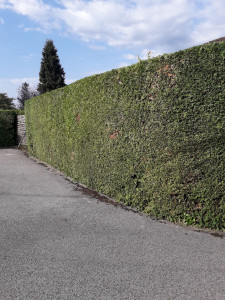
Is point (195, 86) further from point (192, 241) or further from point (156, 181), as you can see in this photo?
point (192, 241)

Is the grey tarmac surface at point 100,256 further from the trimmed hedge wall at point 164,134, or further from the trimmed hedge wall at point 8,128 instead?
the trimmed hedge wall at point 8,128

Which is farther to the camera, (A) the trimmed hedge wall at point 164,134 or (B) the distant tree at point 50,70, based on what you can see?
(B) the distant tree at point 50,70

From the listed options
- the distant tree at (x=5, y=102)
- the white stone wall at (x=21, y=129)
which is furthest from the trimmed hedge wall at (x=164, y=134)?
the distant tree at (x=5, y=102)

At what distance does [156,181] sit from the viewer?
511 centimetres

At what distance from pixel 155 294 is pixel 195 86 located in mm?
3137

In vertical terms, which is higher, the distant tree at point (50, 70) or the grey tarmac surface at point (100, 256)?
the distant tree at point (50, 70)

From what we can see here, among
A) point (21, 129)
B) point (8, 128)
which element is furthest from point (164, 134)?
point (8, 128)

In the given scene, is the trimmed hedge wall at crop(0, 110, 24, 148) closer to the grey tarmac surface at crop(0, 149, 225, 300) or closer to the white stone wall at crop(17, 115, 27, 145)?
the white stone wall at crop(17, 115, 27, 145)

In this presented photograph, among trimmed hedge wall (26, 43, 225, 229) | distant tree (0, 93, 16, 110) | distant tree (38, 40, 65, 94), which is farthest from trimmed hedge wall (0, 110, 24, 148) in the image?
distant tree (0, 93, 16, 110)

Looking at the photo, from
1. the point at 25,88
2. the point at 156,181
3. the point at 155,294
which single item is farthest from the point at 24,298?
the point at 25,88

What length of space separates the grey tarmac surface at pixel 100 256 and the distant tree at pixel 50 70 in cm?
4103

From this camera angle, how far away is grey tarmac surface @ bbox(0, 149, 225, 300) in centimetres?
294

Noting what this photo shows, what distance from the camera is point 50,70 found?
4462 centimetres

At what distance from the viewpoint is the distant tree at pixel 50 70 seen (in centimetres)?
4425
